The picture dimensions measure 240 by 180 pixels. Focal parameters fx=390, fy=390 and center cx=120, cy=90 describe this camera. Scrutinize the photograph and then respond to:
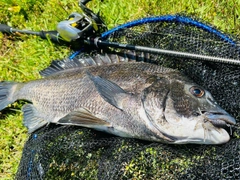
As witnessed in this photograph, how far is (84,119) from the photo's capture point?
342 centimetres

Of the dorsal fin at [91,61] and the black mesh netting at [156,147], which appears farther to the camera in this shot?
the dorsal fin at [91,61]

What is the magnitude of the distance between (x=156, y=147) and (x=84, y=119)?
2.26ft

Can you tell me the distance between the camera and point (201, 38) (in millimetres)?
3650

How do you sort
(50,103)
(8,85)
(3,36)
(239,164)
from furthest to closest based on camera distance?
1. (3,36)
2. (8,85)
3. (50,103)
4. (239,164)

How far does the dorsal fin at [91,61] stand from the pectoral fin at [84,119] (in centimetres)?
57

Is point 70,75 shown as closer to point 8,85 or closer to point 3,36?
point 8,85

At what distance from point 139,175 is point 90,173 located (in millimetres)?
438

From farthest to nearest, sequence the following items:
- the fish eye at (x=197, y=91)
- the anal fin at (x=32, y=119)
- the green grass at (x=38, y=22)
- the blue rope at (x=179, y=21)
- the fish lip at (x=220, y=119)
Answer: the green grass at (x=38, y=22), the anal fin at (x=32, y=119), the blue rope at (x=179, y=21), the fish eye at (x=197, y=91), the fish lip at (x=220, y=119)

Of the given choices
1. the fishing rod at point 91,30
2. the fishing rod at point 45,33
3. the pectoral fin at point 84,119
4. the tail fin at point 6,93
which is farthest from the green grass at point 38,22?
the pectoral fin at point 84,119

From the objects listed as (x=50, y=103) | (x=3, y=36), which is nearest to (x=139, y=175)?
(x=50, y=103)

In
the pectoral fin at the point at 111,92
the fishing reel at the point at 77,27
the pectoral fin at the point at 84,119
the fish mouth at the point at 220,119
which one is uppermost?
the fish mouth at the point at 220,119


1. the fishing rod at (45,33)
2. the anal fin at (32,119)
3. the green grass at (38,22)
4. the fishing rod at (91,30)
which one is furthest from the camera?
the fishing rod at (45,33)

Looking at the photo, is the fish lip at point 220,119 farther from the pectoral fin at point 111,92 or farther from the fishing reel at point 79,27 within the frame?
the fishing reel at point 79,27

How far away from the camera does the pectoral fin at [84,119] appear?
11.2ft
